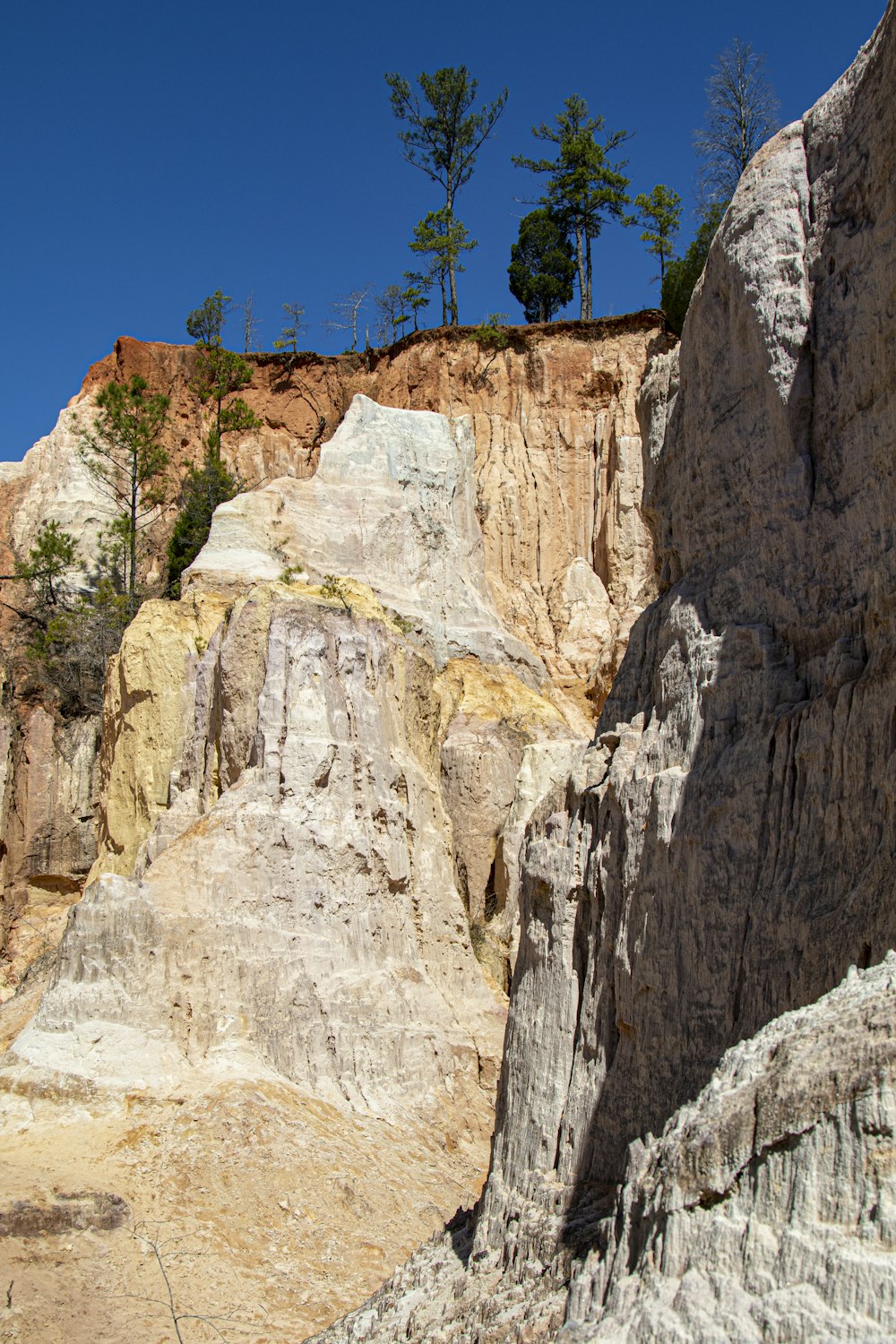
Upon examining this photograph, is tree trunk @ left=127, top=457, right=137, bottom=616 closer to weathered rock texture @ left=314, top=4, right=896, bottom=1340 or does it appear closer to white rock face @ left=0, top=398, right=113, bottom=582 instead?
white rock face @ left=0, top=398, right=113, bottom=582

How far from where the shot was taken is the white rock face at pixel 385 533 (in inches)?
996

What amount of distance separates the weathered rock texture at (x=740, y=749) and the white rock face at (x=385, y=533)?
640 inches

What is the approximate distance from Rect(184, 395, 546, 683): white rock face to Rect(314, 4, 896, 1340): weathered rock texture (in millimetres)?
16267

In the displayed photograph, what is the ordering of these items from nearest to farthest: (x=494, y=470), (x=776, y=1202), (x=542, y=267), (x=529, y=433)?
(x=776, y=1202) → (x=494, y=470) → (x=529, y=433) → (x=542, y=267)

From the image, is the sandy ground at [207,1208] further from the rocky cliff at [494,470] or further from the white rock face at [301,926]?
the rocky cliff at [494,470]

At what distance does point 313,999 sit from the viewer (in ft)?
55.3

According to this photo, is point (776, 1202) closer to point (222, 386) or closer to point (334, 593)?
point (334, 593)

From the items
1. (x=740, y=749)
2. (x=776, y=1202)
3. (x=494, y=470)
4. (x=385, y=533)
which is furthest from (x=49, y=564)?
(x=776, y=1202)

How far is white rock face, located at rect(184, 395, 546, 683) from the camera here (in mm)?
25297

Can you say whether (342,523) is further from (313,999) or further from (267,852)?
(313,999)

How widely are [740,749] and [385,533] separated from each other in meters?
19.8

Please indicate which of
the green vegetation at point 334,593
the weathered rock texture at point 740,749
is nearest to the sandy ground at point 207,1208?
the weathered rock texture at point 740,749

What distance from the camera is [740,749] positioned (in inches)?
303

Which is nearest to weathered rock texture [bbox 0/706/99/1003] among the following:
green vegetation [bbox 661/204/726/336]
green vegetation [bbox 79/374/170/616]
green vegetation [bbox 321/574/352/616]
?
green vegetation [bbox 79/374/170/616]
